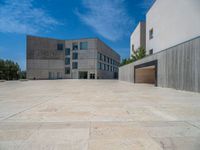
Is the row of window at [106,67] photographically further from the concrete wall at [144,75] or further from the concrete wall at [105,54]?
the concrete wall at [144,75]

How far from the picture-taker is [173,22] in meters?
13.8

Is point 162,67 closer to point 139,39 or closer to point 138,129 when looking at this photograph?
→ point 138,129

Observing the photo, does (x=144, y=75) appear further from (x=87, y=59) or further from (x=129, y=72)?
(x=87, y=59)

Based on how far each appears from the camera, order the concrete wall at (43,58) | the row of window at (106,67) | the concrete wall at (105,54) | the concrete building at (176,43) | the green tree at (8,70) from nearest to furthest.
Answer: the concrete building at (176,43) < the green tree at (8,70) < the concrete wall at (43,58) < the concrete wall at (105,54) < the row of window at (106,67)

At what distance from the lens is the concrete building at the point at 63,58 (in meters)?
46.7

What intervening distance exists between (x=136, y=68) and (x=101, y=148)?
18747 mm

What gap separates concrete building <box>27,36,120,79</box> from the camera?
1839 inches

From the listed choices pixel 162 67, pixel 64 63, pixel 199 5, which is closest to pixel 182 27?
pixel 199 5

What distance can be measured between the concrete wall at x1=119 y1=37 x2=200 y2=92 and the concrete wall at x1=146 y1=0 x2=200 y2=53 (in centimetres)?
245

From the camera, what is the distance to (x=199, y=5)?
10688 millimetres

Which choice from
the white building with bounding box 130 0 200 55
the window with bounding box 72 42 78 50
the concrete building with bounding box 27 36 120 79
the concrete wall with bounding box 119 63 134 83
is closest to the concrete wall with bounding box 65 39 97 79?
the concrete building with bounding box 27 36 120 79

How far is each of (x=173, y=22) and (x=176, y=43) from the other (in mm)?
2276

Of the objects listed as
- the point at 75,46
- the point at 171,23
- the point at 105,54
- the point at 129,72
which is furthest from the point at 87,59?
the point at 171,23

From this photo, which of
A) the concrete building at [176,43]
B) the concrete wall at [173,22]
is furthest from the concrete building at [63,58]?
the concrete wall at [173,22]
